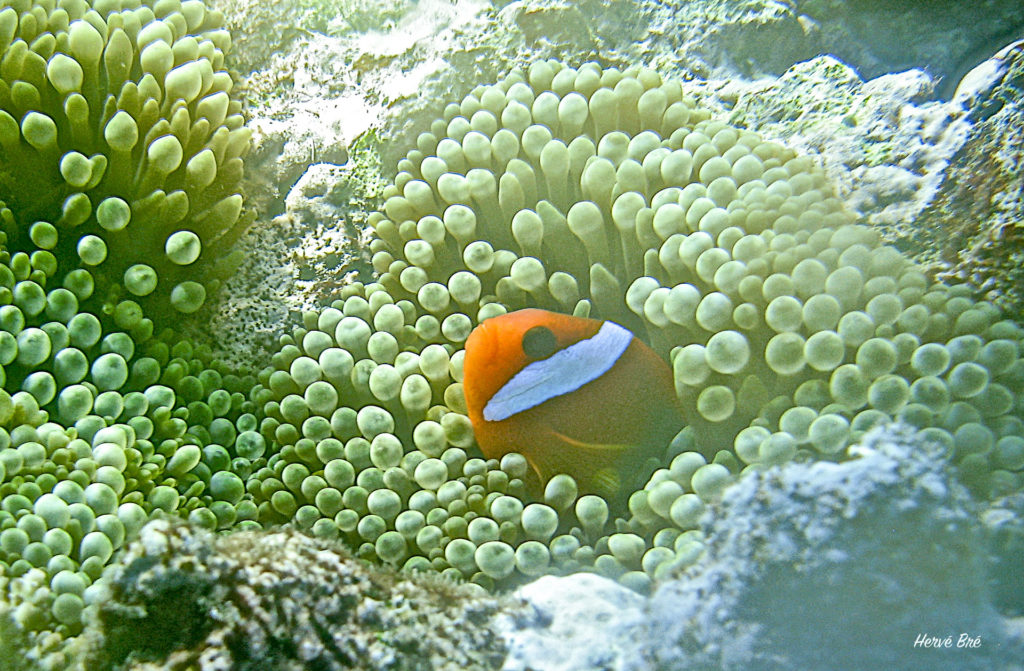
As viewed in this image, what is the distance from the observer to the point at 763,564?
32.5 inches

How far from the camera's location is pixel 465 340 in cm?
142

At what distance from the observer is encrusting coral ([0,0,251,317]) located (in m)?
1.34

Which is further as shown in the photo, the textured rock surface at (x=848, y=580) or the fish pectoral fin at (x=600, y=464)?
the fish pectoral fin at (x=600, y=464)

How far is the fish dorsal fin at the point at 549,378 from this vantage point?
1.22 m

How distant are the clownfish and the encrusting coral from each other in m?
0.74

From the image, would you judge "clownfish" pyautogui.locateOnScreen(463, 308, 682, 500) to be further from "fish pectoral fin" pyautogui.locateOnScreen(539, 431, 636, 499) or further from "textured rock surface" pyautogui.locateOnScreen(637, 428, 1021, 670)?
"textured rock surface" pyautogui.locateOnScreen(637, 428, 1021, 670)

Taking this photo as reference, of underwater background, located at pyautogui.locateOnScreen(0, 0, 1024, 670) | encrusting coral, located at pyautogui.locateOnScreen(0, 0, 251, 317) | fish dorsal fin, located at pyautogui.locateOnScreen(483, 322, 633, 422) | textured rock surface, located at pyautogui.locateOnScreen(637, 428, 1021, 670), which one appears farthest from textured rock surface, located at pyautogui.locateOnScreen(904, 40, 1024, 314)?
encrusting coral, located at pyautogui.locateOnScreen(0, 0, 251, 317)

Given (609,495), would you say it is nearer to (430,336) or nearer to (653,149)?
(430,336)

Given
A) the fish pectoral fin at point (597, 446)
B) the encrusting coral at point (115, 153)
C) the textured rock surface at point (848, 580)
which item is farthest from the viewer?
the encrusting coral at point (115, 153)

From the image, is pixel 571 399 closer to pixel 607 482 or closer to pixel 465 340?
pixel 607 482

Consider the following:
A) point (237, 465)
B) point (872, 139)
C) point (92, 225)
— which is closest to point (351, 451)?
point (237, 465)

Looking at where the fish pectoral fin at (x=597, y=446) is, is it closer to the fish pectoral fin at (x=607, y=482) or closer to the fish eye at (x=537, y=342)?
the fish pectoral fin at (x=607, y=482)

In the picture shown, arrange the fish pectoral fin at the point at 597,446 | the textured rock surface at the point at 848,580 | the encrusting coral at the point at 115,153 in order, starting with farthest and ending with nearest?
the encrusting coral at the point at 115,153
the fish pectoral fin at the point at 597,446
the textured rock surface at the point at 848,580

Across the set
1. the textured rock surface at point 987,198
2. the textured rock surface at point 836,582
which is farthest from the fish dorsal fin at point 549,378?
the textured rock surface at point 987,198
